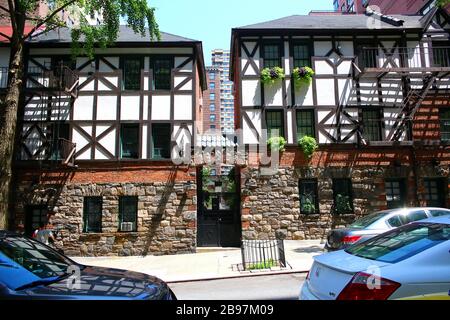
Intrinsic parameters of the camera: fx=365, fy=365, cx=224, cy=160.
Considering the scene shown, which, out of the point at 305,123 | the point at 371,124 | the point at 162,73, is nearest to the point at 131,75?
the point at 162,73

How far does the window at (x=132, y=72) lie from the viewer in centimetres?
1659

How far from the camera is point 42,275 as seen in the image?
4.12 metres

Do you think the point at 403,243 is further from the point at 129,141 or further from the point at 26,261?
the point at 129,141

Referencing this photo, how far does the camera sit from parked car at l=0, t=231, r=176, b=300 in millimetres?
3619

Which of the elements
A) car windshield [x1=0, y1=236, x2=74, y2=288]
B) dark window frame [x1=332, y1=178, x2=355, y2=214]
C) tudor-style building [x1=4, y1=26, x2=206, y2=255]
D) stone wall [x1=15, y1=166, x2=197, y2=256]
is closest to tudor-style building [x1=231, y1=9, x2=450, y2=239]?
dark window frame [x1=332, y1=178, x2=355, y2=214]

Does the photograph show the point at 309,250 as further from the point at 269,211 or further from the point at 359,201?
the point at 359,201

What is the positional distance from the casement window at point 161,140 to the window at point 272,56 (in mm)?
5392

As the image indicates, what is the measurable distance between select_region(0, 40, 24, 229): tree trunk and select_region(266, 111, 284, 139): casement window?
995 cm

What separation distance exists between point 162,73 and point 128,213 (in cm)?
646

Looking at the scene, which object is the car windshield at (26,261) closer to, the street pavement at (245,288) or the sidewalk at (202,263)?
the street pavement at (245,288)

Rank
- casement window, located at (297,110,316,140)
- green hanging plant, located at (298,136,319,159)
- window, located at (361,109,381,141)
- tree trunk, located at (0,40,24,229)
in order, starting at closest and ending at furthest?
tree trunk, located at (0,40,24,229)
green hanging plant, located at (298,136,319,159)
casement window, located at (297,110,316,140)
window, located at (361,109,381,141)

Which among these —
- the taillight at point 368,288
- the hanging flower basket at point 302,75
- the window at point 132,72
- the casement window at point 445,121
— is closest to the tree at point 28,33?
the window at point 132,72

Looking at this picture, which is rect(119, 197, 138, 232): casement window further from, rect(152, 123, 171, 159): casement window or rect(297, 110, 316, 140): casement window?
rect(297, 110, 316, 140): casement window
